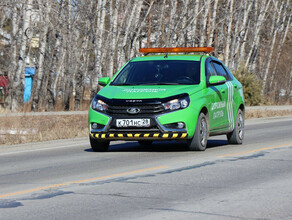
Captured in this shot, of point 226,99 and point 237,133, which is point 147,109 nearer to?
point 226,99

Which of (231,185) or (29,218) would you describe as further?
(231,185)

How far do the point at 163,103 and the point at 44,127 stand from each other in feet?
32.1

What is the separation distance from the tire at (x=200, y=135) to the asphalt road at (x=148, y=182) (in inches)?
7.3

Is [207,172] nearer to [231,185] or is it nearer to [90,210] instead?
[231,185]

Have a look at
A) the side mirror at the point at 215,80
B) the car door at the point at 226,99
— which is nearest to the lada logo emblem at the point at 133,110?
the side mirror at the point at 215,80

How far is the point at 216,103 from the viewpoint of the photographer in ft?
48.9

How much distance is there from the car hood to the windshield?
1.22ft

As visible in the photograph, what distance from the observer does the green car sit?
1347cm

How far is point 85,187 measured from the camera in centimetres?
945

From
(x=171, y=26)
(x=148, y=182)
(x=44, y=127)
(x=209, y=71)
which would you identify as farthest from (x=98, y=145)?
(x=171, y=26)

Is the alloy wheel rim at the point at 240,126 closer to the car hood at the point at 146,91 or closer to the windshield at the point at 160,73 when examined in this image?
the windshield at the point at 160,73

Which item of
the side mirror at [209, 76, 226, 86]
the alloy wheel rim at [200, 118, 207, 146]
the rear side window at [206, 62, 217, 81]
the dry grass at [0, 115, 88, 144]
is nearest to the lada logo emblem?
the alloy wheel rim at [200, 118, 207, 146]

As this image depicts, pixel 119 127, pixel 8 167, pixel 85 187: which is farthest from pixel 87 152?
pixel 85 187

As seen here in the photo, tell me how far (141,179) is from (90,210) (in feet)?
8.12
